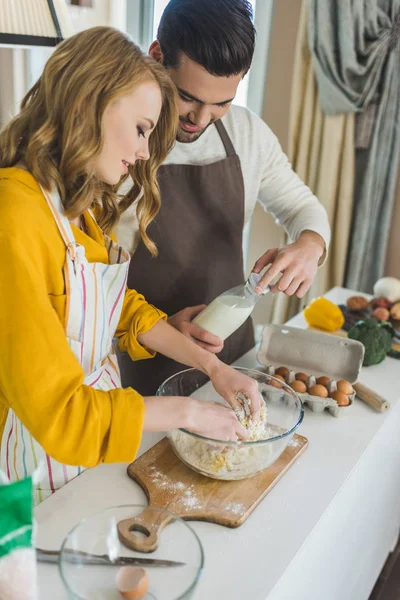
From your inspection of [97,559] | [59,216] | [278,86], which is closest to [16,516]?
[97,559]

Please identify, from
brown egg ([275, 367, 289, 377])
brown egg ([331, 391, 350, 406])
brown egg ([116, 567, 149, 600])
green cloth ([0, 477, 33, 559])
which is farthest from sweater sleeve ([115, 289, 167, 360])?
green cloth ([0, 477, 33, 559])

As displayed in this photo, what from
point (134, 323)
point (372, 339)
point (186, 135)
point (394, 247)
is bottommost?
point (394, 247)

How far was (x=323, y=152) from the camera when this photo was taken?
2590mm

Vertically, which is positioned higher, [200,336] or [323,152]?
[323,152]

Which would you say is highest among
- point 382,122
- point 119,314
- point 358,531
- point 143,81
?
point 143,81

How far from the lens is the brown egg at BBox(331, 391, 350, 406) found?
1255mm

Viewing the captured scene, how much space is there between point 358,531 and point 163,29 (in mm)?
1166

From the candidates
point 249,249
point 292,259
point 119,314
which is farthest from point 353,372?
point 249,249

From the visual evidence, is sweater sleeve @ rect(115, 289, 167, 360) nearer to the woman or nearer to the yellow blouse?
the woman

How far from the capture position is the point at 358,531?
4.21 feet

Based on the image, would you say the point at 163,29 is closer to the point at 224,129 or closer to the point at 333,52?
the point at 224,129

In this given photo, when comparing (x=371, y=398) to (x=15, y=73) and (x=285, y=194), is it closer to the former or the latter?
(x=285, y=194)

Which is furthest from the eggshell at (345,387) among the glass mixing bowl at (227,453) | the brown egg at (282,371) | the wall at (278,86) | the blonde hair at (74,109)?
the wall at (278,86)

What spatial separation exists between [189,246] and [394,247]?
1.46 m
